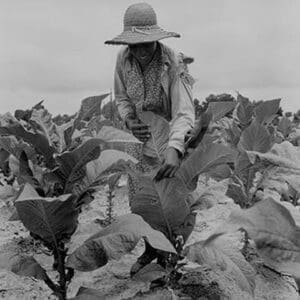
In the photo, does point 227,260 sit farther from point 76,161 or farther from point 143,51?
point 143,51

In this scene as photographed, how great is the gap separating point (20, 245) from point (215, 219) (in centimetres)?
153

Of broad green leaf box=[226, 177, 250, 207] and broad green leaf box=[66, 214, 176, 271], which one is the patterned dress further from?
broad green leaf box=[66, 214, 176, 271]

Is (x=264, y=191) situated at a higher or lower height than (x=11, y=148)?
lower

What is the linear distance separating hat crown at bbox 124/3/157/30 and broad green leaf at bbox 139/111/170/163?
424mm

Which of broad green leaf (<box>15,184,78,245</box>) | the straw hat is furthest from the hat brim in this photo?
broad green leaf (<box>15,184,78,245</box>)

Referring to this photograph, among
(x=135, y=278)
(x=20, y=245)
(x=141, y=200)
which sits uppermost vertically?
(x=141, y=200)

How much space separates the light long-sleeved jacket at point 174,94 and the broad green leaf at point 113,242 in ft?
1.88

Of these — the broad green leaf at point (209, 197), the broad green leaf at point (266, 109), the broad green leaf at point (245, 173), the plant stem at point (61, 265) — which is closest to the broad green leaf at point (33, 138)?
the plant stem at point (61, 265)

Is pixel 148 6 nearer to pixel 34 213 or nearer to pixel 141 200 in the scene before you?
pixel 141 200

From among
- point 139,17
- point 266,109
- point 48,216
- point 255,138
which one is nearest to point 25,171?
point 48,216

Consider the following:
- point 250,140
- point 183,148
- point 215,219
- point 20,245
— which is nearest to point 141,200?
point 183,148

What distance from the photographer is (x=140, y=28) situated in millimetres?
2561

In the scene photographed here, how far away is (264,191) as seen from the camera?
117 inches

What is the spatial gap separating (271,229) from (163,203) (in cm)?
128
